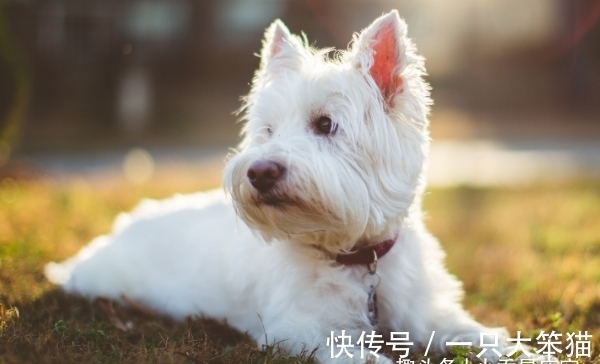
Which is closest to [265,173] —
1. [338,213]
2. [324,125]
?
[338,213]

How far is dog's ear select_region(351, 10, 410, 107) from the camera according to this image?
3.48m

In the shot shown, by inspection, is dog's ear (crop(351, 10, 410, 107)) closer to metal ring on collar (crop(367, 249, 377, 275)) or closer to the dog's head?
the dog's head

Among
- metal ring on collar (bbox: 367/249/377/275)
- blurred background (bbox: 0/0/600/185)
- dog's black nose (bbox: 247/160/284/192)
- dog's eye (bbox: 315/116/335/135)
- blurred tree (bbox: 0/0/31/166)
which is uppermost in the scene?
blurred background (bbox: 0/0/600/185)

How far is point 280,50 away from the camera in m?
3.91

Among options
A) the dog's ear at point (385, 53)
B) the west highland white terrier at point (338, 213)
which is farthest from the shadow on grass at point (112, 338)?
the dog's ear at point (385, 53)

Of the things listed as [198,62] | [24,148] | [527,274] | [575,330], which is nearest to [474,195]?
[527,274]

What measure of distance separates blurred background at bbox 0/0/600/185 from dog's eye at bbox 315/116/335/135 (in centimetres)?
1286

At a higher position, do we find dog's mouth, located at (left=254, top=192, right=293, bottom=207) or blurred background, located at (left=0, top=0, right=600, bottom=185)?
blurred background, located at (left=0, top=0, right=600, bottom=185)

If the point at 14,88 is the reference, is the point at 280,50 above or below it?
below

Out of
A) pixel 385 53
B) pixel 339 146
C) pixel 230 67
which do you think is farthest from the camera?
pixel 230 67

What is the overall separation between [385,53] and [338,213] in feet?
2.97

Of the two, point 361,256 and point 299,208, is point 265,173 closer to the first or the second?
point 299,208

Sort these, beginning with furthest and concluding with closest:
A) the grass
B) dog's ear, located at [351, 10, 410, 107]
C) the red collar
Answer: the red collar → dog's ear, located at [351, 10, 410, 107] → the grass

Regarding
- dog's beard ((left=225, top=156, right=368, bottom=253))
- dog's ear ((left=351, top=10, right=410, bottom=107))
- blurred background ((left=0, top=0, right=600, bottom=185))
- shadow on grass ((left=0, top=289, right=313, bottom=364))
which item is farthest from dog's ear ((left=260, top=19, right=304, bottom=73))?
blurred background ((left=0, top=0, right=600, bottom=185))
